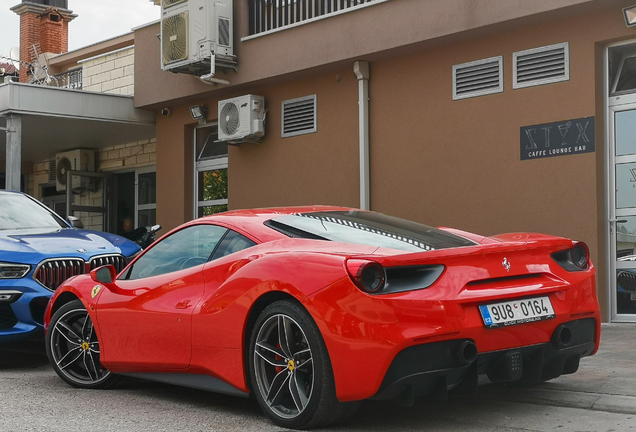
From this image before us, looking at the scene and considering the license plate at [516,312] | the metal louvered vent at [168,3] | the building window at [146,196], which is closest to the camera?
the license plate at [516,312]

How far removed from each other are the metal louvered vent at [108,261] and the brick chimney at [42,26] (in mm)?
19652

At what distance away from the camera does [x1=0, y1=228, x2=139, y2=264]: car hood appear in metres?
7.19

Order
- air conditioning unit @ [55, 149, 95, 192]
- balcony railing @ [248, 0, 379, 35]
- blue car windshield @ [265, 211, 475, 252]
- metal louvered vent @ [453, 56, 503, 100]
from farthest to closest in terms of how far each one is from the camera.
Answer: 1. air conditioning unit @ [55, 149, 95, 192]
2. balcony railing @ [248, 0, 379, 35]
3. metal louvered vent @ [453, 56, 503, 100]
4. blue car windshield @ [265, 211, 475, 252]

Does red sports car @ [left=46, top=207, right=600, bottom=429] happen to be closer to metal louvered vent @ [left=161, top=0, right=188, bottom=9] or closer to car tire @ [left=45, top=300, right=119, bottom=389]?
car tire @ [left=45, top=300, right=119, bottom=389]

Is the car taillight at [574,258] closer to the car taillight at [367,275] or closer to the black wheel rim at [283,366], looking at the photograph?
the car taillight at [367,275]

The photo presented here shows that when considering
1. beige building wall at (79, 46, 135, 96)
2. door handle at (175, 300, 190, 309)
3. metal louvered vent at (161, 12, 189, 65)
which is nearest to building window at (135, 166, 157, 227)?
beige building wall at (79, 46, 135, 96)

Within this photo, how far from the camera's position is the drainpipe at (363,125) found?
466 inches

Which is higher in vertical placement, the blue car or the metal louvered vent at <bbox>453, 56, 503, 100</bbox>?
the metal louvered vent at <bbox>453, 56, 503, 100</bbox>

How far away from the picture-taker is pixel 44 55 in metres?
24.3

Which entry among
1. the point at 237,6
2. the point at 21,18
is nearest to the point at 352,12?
the point at 237,6

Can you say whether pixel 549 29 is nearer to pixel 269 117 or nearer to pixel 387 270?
pixel 269 117

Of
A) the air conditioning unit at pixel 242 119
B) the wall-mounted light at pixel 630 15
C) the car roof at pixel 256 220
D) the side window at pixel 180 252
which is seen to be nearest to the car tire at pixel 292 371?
the car roof at pixel 256 220

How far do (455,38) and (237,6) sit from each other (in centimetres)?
430

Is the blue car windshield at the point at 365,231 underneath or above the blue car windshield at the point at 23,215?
underneath
